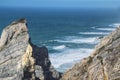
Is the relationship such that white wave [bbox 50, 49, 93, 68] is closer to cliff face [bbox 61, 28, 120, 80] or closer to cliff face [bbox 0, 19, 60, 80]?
cliff face [bbox 0, 19, 60, 80]

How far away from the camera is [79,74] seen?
23.5m

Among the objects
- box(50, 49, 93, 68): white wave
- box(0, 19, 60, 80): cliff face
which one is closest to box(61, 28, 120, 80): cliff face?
box(0, 19, 60, 80): cliff face

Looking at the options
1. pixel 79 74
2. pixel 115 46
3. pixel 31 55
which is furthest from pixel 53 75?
pixel 115 46

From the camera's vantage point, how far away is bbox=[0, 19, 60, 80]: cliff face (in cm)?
2639

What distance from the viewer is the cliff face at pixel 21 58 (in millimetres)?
26391

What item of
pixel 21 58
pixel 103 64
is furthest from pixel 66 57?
pixel 103 64

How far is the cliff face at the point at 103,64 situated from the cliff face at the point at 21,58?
2716mm

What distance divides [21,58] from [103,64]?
714cm

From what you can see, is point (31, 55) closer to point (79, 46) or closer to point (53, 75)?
point (53, 75)

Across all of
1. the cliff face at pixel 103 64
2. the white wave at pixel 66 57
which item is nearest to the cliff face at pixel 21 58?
the cliff face at pixel 103 64

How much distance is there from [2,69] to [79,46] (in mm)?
52425

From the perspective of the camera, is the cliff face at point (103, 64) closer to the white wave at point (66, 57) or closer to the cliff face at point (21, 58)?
the cliff face at point (21, 58)

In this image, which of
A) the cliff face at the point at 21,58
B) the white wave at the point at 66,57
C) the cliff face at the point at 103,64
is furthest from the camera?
the white wave at the point at 66,57

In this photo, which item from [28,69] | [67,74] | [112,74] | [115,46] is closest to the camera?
[112,74]
